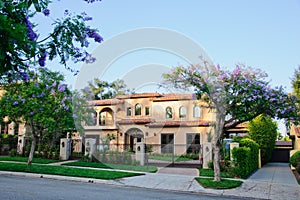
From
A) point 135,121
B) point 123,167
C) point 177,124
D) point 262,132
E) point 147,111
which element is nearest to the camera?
point 123,167

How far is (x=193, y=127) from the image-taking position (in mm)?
29734

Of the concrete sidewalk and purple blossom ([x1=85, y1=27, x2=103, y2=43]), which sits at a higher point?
purple blossom ([x1=85, y1=27, x2=103, y2=43])

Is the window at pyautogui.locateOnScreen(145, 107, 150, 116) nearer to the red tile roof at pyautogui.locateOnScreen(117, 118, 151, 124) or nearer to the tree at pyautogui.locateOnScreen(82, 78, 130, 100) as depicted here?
the red tile roof at pyautogui.locateOnScreen(117, 118, 151, 124)

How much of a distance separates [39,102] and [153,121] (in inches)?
603

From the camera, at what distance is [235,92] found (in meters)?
12.9

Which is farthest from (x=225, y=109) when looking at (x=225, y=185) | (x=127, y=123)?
(x=127, y=123)

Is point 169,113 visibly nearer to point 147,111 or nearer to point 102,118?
point 147,111

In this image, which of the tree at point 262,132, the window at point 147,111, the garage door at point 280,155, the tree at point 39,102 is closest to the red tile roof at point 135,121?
the window at point 147,111

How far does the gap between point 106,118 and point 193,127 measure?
10143 mm

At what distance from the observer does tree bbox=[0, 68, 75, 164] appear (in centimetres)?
1753

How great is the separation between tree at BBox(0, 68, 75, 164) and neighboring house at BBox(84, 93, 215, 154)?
9.49 meters

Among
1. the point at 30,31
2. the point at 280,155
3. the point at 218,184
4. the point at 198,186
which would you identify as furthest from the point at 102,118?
the point at 30,31

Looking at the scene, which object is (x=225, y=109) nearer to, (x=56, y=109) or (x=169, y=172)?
(x=169, y=172)

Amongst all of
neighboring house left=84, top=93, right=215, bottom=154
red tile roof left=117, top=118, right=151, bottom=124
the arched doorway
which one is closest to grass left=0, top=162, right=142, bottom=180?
neighboring house left=84, top=93, right=215, bottom=154
